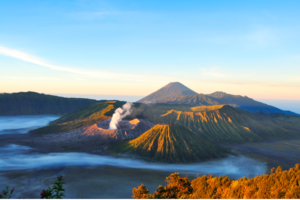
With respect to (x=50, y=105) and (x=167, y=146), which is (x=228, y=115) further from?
(x=50, y=105)

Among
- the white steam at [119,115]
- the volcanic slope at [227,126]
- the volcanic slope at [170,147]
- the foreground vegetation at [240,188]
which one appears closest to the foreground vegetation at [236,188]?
the foreground vegetation at [240,188]

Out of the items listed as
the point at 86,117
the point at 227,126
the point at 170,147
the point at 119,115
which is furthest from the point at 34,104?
the point at 170,147

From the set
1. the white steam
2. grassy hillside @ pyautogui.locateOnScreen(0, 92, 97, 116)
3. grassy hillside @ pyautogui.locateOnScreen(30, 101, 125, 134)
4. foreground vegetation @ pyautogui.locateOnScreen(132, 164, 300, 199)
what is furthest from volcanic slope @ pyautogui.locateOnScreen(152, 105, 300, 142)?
grassy hillside @ pyautogui.locateOnScreen(0, 92, 97, 116)

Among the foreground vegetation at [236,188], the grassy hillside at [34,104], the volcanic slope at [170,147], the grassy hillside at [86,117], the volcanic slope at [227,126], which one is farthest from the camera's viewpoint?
the grassy hillside at [34,104]

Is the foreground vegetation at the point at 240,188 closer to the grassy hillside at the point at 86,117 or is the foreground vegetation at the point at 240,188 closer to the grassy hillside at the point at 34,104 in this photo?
the grassy hillside at the point at 86,117

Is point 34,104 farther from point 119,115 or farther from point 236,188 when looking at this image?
point 236,188

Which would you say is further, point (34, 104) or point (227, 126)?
point (34, 104)
